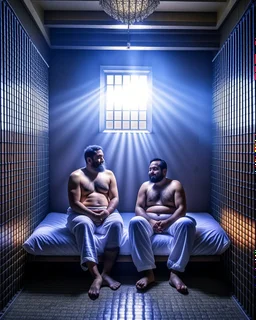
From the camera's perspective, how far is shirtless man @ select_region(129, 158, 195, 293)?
280 cm

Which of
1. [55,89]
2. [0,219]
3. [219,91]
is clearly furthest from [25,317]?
[219,91]

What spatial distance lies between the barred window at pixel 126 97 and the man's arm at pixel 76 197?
1157 mm

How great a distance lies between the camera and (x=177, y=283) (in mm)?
2721

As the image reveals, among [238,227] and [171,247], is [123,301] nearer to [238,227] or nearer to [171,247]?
[171,247]

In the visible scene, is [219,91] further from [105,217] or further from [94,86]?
[105,217]

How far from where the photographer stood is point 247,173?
7.99ft

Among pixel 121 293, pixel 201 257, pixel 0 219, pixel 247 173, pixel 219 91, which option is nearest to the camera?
pixel 0 219

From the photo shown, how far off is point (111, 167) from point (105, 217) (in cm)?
108

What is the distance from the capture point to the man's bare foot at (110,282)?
2690mm

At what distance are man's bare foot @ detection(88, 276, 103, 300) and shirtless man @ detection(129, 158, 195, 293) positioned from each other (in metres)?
0.38

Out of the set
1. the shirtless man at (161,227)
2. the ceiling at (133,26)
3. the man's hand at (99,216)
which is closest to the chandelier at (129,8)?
the ceiling at (133,26)

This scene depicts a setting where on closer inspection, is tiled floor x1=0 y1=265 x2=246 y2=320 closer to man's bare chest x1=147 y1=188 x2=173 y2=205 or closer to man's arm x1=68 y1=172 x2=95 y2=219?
man's arm x1=68 y1=172 x2=95 y2=219

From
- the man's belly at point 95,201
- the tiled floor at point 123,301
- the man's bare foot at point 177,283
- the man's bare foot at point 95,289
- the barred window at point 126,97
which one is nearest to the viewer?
the tiled floor at point 123,301

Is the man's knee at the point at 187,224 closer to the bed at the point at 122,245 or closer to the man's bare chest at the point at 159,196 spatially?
the bed at the point at 122,245
